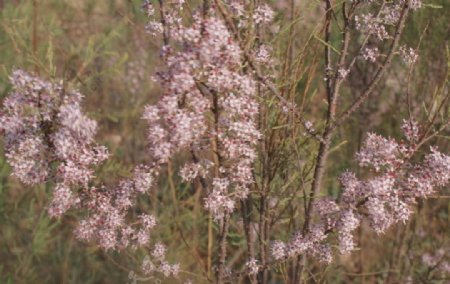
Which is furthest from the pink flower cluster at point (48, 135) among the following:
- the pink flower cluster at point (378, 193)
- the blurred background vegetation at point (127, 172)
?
the blurred background vegetation at point (127, 172)

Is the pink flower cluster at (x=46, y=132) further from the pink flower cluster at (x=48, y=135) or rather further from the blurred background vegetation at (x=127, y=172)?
the blurred background vegetation at (x=127, y=172)

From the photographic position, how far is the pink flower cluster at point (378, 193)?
5.98 ft

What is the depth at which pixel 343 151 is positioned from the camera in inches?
184

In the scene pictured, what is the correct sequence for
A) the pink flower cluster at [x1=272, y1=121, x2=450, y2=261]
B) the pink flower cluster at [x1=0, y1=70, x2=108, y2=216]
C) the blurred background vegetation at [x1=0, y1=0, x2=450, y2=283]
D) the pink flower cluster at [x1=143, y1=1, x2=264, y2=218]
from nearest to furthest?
the pink flower cluster at [x1=143, y1=1, x2=264, y2=218]
the pink flower cluster at [x1=0, y1=70, x2=108, y2=216]
the pink flower cluster at [x1=272, y1=121, x2=450, y2=261]
the blurred background vegetation at [x1=0, y1=0, x2=450, y2=283]

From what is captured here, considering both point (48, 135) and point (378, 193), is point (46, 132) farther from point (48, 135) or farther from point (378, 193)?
point (378, 193)

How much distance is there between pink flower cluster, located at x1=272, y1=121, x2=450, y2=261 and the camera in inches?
71.7

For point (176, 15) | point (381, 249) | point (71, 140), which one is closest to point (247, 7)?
point (176, 15)

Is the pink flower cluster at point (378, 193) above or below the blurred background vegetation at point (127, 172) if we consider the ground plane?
below

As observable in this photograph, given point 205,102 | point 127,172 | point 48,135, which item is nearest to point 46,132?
point 48,135

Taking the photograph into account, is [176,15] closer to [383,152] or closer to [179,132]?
[179,132]

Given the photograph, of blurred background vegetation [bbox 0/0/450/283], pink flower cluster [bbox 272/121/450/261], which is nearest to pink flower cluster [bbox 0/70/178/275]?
pink flower cluster [bbox 272/121/450/261]

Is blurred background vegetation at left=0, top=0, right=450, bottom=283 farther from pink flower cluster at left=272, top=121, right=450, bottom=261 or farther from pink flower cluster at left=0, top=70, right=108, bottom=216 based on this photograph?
pink flower cluster at left=0, top=70, right=108, bottom=216

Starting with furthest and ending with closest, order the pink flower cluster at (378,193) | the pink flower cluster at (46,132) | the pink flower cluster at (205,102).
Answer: the pink flower cluster at (378,193)
the pink flower cluster at (46,132)
the pink flower cluster at (205,102)

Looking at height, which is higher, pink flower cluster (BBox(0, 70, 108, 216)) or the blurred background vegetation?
the blurred background vegetation
